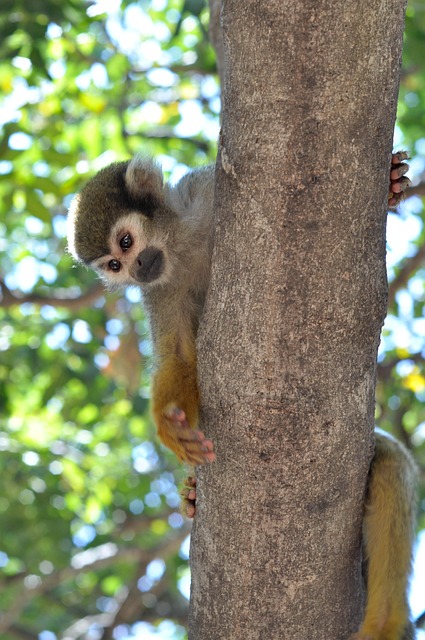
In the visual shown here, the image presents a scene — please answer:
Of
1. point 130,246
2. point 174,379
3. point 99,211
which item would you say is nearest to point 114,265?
point 130,246

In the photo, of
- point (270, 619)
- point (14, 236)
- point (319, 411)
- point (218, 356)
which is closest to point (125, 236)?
point (218, 356)

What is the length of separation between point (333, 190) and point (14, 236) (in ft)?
15.7

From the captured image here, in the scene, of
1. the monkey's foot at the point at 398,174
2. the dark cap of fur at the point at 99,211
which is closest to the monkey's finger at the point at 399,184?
the monkey's foot at the point at 398,174

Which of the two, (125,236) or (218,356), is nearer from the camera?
(218,356)

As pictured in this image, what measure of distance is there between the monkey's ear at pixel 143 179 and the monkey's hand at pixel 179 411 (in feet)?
2.45

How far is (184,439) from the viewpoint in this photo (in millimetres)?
2377

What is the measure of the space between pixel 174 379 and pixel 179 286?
1.40ft

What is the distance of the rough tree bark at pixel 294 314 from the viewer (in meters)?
1.91

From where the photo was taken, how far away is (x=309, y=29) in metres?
1.87

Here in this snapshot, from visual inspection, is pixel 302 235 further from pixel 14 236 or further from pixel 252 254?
pixel 14 236

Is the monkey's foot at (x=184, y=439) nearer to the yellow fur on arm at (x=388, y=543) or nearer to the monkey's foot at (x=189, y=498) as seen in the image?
the monkey's foot at (x=189, y=498)

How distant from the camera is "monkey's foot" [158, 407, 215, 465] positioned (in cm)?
224

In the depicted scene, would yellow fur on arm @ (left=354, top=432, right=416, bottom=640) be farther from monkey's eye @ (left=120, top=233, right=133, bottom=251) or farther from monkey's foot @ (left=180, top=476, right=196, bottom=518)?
monkey's eye @ (left=120, top=233, right=133, bottom=251)

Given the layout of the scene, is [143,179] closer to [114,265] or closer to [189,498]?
[114,265]
